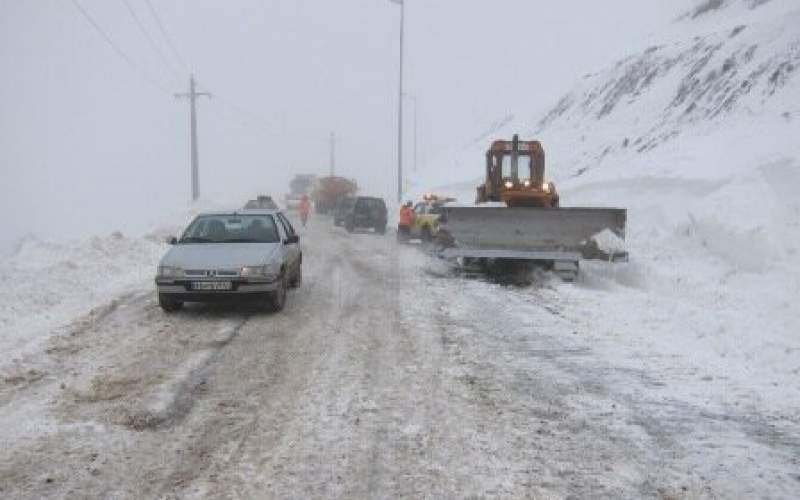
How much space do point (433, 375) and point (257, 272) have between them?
4075 mm

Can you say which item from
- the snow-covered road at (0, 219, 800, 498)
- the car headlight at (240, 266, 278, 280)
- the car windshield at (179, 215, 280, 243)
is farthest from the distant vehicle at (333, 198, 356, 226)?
the snow-covered road at (0, 219, 800, 498)

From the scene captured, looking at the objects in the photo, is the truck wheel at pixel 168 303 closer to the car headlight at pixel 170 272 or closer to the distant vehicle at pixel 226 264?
the distant vehicle at pixel 226 264

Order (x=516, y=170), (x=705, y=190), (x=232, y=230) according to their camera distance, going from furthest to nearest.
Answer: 1. (x=705, y=190)
2. (x=516, y=170)
3. (x=232, y=230)

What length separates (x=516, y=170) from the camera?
1780 centimetres

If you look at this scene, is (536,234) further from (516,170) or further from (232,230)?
(232,230)

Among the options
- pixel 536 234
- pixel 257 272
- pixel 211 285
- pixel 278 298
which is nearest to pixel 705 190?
pixel 536 234

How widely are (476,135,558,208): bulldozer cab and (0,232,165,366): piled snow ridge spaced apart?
8.34 meters

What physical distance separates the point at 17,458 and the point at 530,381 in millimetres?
4439

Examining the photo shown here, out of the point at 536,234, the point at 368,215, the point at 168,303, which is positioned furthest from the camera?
the point at 368,215

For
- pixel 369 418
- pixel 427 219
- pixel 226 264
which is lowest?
pixel 369 418

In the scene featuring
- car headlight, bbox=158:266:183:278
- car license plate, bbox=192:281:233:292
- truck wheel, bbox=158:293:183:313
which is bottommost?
truck wheel, bbox=158:293:183:313

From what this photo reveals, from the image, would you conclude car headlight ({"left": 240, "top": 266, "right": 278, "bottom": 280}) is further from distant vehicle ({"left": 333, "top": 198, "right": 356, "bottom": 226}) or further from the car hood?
distant vehicle ({"left": 333, "top": 198, "right": 356, "bottom": 226})

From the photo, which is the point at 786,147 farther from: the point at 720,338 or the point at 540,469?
the point at 540,469

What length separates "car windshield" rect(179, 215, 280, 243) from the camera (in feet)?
38.3
